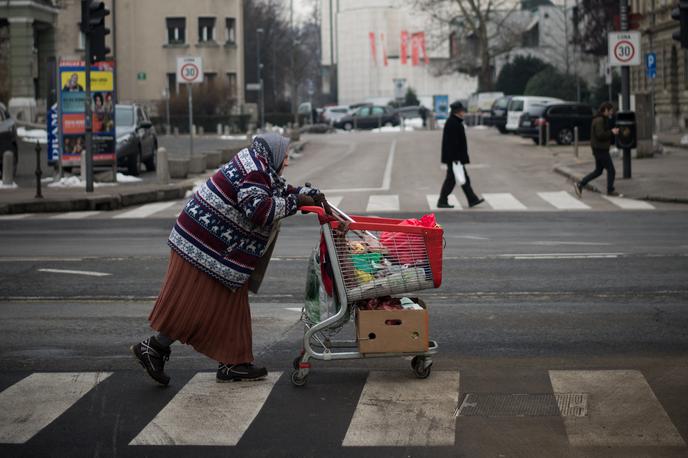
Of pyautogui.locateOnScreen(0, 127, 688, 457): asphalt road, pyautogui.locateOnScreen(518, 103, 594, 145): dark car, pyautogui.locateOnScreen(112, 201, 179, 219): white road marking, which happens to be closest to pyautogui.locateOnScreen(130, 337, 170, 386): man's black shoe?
pyautogui.locateOnScreen(0, 127, 688, 457): asphalt road

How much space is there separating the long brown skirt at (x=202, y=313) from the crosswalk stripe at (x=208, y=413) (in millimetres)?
230

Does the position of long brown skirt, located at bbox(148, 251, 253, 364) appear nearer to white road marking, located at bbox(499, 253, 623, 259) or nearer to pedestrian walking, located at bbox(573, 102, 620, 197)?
white road marking, located at bbox(499, 253, 623, 259)

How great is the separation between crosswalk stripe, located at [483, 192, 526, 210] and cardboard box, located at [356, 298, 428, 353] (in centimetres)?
1431

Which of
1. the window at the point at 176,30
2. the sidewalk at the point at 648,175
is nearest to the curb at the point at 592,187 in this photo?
the sidewalk at the point at 648,175

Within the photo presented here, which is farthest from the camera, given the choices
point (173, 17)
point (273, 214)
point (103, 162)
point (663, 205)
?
point (173, 17)

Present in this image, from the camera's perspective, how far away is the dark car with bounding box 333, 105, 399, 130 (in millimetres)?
72312

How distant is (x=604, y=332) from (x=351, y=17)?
11768cm

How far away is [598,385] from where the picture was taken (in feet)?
23.6

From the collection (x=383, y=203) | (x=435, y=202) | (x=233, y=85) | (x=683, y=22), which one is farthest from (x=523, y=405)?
(x=233, y=85)

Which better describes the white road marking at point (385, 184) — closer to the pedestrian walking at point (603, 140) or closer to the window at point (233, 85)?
the pedestrian walking at point (603, 140)

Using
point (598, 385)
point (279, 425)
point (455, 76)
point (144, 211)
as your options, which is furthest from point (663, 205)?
point (455, 76)

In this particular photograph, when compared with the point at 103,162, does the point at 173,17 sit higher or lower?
higher

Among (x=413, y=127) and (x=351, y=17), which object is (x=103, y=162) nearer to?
(x=413, y=127)

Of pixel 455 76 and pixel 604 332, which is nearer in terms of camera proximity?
pixel 604 332
